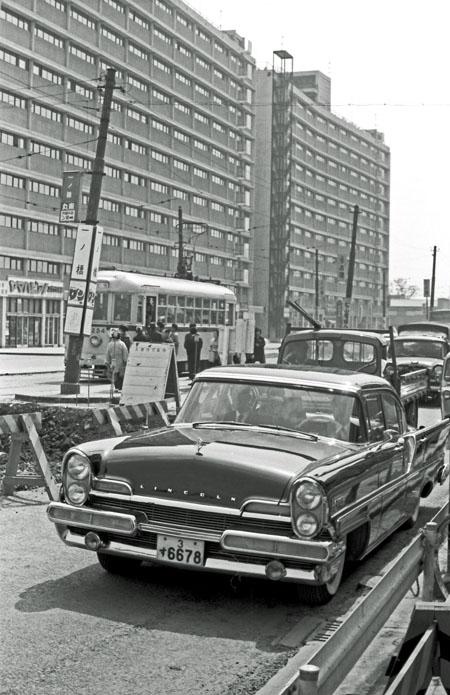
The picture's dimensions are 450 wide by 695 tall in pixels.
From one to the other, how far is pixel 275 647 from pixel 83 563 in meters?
2.16

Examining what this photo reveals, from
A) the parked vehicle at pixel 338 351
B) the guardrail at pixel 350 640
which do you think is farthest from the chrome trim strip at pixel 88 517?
the parked vehicle at pixel 338 351

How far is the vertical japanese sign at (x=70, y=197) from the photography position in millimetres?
21578

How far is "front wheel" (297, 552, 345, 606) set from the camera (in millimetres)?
5844

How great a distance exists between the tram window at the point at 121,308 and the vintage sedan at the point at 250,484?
70.5 ft

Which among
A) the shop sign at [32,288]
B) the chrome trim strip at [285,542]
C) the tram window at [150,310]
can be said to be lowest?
the chrome trim strip at [285,542]

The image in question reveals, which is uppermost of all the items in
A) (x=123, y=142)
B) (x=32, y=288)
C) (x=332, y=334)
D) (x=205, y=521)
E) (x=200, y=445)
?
(x=123, y=142)

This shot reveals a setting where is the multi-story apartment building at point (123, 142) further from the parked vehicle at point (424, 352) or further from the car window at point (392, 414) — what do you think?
the car window at point (392, 414)

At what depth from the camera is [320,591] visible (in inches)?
230

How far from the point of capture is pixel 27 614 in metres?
5.61

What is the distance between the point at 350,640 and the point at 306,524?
1778 millimetres

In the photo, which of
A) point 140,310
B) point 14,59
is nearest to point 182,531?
point 140,310

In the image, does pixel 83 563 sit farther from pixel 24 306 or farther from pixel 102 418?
pixel 24 306

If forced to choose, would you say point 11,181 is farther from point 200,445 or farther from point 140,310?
point 200,445

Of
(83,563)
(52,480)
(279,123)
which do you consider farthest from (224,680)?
(279,123)
